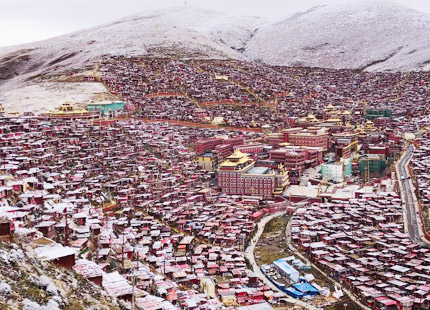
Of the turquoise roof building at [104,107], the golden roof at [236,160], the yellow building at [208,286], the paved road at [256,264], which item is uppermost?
the turquoise roof building at [104,107]

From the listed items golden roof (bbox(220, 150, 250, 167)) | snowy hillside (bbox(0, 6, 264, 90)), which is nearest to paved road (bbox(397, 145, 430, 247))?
golden roof (bbox(220, 150, 250, 167))

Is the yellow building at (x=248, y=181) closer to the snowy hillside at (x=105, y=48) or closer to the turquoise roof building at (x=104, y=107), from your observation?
the turquoise roof building at (x=104, y=107)

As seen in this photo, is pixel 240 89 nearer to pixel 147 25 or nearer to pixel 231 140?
pixel 231 140

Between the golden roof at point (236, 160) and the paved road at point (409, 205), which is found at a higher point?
the golden roof at point (236, 160)

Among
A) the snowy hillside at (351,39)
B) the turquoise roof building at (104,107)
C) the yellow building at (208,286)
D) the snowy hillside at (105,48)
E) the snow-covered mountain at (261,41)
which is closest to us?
the yellow building at (208,286)

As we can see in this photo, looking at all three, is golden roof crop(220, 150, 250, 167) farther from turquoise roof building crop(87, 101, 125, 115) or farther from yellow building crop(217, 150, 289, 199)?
turquoise roof building crop(87, 101, 125, 115)

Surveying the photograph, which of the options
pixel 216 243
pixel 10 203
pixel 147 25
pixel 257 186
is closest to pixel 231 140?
pixel 257 186

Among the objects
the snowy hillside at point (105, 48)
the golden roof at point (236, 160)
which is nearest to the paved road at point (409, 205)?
the golden roof at point (236, 160)

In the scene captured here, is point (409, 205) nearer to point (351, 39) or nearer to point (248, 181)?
point (248, 181)

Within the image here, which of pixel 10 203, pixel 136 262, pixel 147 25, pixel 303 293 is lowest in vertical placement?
pixel 303 293
